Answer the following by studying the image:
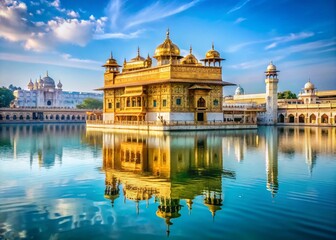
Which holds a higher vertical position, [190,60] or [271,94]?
[190,60]

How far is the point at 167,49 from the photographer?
35.1 m

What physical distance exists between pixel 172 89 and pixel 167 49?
544 centimetres

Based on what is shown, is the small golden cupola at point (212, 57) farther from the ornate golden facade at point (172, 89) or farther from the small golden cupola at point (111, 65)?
the small golden cupola at point (111, 65)

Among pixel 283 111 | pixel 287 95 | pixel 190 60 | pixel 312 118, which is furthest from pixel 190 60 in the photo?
pixel 287 95

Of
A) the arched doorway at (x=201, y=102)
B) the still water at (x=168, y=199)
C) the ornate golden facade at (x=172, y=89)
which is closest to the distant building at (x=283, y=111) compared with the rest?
the ornate golden facade at (x=172, y=89)

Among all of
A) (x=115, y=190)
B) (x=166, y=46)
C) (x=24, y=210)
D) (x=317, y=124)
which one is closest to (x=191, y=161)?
(x=115, y=190)

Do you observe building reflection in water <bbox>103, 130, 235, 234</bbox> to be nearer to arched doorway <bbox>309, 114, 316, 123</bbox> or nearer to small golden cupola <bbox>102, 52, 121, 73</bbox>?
small golden cupola <bbox>102, 52, 121, 73</bbox>

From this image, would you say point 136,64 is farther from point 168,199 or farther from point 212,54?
point 168,199

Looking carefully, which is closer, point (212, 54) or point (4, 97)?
point (212, 54)

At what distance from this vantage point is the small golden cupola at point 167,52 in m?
35.1

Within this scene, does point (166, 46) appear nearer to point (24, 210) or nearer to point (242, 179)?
point (242, 179)

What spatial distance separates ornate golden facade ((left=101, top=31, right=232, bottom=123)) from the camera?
31.7 m

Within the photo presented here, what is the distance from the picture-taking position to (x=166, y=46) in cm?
3528

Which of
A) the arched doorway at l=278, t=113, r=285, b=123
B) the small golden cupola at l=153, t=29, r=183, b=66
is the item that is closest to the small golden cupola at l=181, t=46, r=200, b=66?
the small golden cupola at l=153, t=29, r=183, b=66
